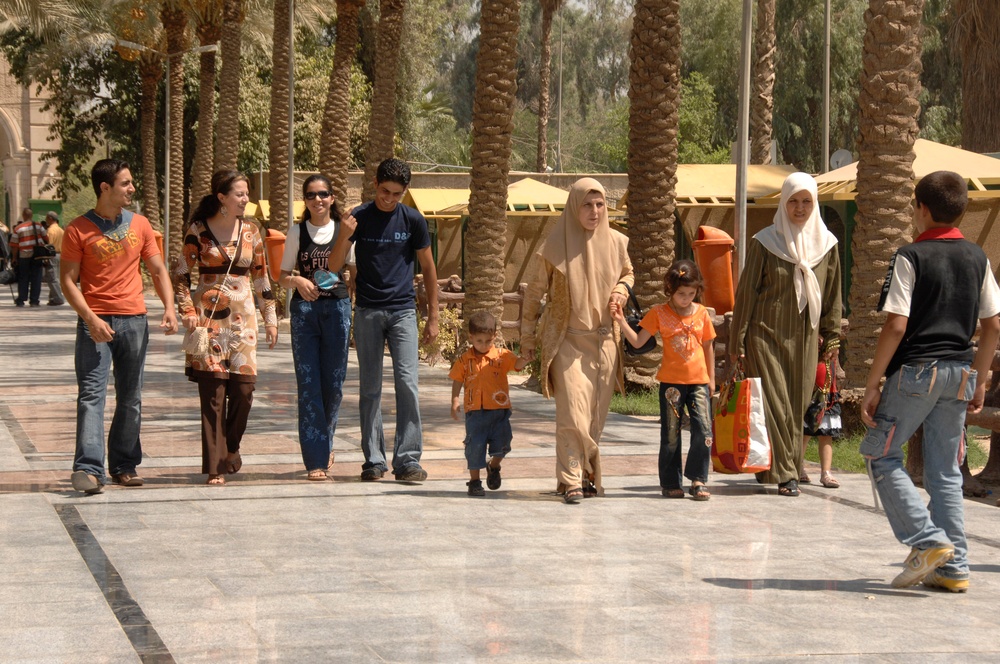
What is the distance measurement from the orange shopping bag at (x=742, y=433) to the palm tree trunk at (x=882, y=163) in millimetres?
3378

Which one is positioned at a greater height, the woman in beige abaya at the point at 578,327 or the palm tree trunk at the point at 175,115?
the palm tree trunk at the point at 175,115

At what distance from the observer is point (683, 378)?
8547 millimetres

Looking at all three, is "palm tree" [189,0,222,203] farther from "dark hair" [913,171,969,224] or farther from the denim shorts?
"dark hair" [913,171,969,224]

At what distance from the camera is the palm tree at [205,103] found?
1454 inches

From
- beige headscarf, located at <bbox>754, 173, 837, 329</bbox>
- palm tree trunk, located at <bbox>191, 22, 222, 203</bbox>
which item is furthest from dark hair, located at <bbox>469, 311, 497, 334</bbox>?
palm tree trunk, located at <bbox>191, 22, 222, 203</bbox>

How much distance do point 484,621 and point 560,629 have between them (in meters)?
0.30

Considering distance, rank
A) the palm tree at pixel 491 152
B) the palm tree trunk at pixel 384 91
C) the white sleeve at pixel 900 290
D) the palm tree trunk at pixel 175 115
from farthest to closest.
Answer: the palm tree trunk at pixel 175 115 → the palm tree trunk at pixel 384 91 → the palm tree at pixel 491 152 → the white sleeve at pixel 900 290

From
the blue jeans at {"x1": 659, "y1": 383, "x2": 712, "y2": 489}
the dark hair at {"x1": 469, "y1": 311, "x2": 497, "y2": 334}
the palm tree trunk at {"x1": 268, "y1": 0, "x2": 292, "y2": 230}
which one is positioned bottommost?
the blue jeans at {"x1": 659, "y1": 383, "x2": 712, "y2": 489}

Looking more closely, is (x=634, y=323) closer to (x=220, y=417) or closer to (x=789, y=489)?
(x=789, y=489)

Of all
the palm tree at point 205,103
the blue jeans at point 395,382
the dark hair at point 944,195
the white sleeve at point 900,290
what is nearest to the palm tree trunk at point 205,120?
the palm tree at point 205,103

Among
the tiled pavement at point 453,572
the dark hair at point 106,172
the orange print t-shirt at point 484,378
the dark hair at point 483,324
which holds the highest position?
the dark hair at point 106,172

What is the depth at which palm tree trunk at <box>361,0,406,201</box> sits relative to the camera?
Answer: 75.5 feet

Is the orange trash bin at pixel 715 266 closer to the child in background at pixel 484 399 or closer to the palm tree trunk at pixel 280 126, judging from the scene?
the child in background at pixel 484 399

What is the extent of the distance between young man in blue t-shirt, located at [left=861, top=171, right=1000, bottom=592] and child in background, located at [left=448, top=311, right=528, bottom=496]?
274 cm
